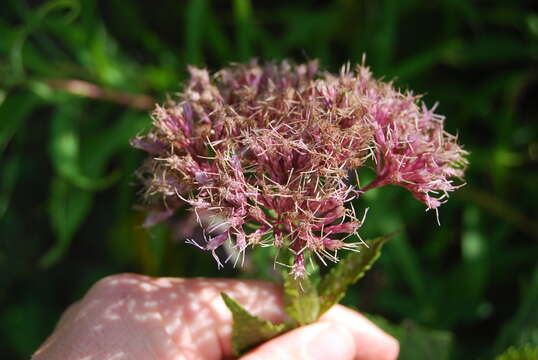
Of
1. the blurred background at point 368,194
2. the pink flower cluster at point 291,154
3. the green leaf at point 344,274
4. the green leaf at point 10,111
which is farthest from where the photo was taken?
the blurred background at point 368,194

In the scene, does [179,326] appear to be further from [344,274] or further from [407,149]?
[407,149]

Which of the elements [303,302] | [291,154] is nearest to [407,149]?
[291,154]

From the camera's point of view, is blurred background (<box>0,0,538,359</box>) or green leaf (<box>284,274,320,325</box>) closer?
green leaf (<box>284,274,320,325</box>)

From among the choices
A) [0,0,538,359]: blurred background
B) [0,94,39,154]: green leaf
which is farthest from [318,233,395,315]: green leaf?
[0,94,39,154]: green leaf

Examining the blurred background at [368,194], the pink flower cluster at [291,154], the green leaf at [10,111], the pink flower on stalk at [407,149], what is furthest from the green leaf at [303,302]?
the green leaf at [10,111]

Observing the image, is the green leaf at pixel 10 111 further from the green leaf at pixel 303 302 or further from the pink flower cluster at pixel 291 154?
the green leaf at pixel 303 302

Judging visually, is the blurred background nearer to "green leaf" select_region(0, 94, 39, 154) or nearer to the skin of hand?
"green leaf" select_region(0, 94, 39, 154)
